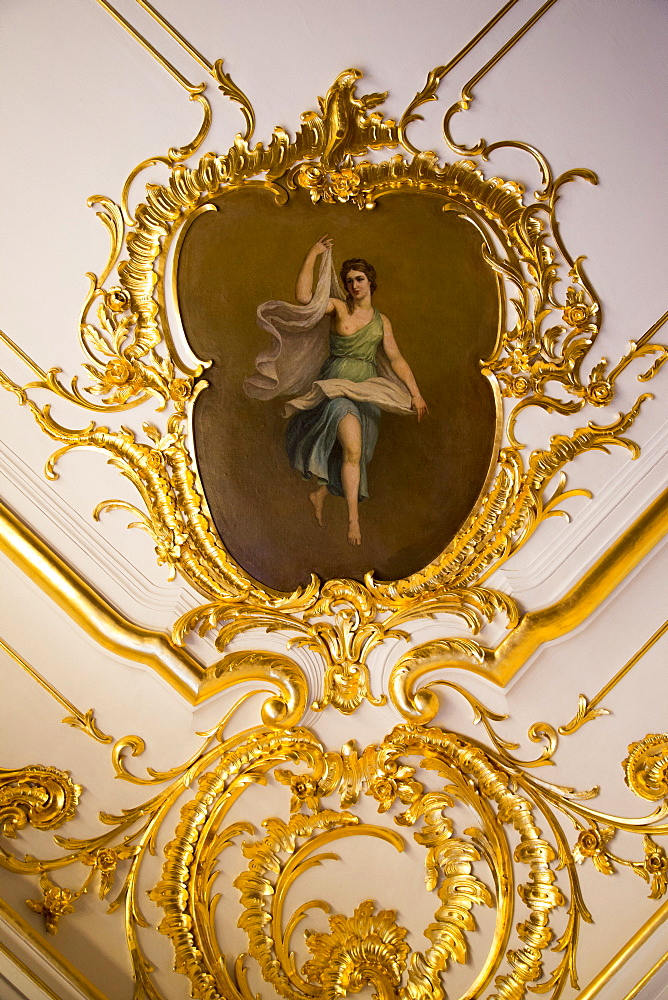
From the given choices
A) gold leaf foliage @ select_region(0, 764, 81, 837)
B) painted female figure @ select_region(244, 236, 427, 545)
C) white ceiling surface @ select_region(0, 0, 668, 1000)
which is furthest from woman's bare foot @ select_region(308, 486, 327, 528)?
gold leaf foliage @ select_region(0, 764, 81, 837)

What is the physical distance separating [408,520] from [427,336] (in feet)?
2.43

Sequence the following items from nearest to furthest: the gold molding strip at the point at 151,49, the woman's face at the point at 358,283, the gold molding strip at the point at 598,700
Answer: the gold molding strip at the point at 151,49 < the woman's face at the point at 358,283 < the gold molding strip at the point at 598,700

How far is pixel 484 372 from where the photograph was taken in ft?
11.8

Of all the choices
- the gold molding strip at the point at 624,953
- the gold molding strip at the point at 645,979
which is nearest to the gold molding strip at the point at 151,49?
the gold molding strip at the point at 624,953

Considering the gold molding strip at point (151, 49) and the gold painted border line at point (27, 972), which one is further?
the gold painted border line at point (27, 972)

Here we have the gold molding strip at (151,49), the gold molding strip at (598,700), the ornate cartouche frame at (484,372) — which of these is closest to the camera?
the gold molding strip at (151,49)

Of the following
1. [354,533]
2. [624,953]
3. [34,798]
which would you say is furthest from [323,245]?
[624,953]

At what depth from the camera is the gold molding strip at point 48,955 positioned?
11.5 feet

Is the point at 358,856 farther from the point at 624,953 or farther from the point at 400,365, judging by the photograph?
the point at 400,365

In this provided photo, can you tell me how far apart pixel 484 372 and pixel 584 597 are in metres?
1.00

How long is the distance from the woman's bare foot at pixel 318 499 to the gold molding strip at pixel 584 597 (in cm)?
91

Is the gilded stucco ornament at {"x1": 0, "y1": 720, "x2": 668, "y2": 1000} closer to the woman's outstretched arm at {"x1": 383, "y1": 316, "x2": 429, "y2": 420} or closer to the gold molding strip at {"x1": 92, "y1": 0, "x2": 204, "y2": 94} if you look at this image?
the woman's outstretched arm at {"x1": 383, "y1": 316, "x2": 429, "y2": 420}

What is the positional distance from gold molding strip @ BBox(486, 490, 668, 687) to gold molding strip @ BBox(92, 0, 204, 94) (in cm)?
241

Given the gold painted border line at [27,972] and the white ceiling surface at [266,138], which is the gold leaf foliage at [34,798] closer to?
the white ceiling surface at [266,138]
